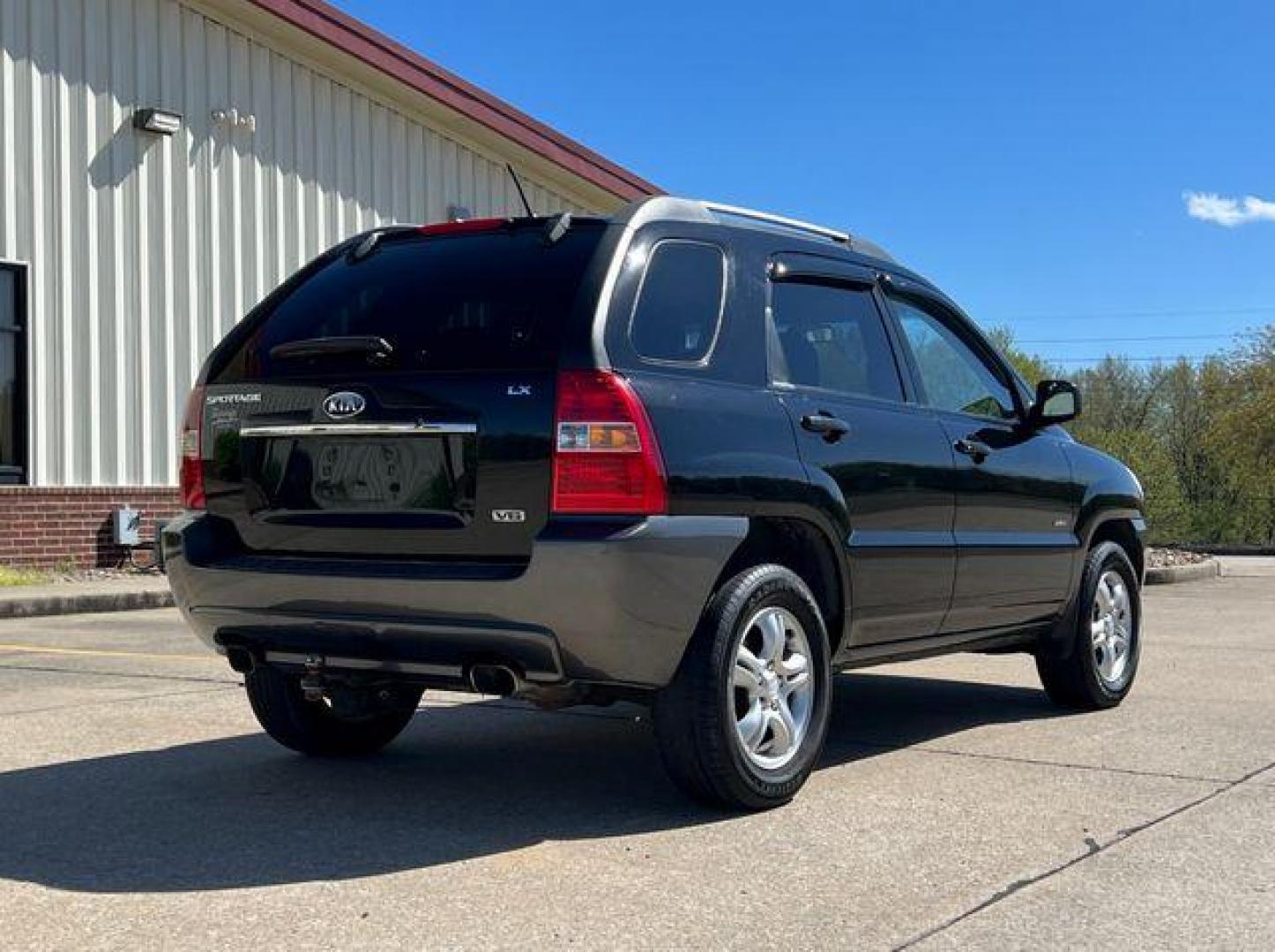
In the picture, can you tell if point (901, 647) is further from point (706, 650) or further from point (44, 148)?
point (44, 148)

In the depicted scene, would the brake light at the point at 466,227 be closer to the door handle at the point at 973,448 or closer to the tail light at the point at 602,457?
the tail light at the point at 602,457

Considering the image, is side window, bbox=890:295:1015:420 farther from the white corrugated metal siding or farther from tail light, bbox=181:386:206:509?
the white corrugated metal siding

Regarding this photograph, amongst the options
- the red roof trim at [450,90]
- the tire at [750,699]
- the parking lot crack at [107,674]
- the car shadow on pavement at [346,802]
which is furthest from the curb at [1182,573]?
the tire at [750,699]

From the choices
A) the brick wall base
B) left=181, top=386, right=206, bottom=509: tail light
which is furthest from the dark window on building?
left=181, top=386, right=206, bottom=509: tail light

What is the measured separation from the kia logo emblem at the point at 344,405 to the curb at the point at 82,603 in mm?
8365

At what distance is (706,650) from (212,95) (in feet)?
45.9

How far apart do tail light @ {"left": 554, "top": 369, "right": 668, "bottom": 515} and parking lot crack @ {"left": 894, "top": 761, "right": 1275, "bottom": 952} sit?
1.39 metres

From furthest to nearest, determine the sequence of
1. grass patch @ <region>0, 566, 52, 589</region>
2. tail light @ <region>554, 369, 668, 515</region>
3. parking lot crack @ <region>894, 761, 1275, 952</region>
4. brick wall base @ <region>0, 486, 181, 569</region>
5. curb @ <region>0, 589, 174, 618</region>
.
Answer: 1. brick wall base @ <region>0, 486, 181, 569</region>
2. grass patch @ <region>0, 566, 52, 589</region>
3. curb @ <region>0, 589, 174, 618</region>
4. tail light @ <region>554, 369, 668, 515</region>
5. parking lot crack @ <region>894, 761, 1275, 952</region>

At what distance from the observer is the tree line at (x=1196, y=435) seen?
1615 inches

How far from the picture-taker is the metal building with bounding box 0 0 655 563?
14445 mm

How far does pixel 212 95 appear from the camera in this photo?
16.5 metres

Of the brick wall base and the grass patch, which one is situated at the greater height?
the brick wall base

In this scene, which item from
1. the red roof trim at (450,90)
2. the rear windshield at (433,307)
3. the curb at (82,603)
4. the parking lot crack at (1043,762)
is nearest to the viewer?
the rear windshield at (433,307)

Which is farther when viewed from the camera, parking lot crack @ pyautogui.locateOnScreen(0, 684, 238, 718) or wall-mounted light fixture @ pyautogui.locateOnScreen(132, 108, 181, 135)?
wall-mounted light fixture @ pyautogui.locateOnScreen(132, 108, 181, 135)
